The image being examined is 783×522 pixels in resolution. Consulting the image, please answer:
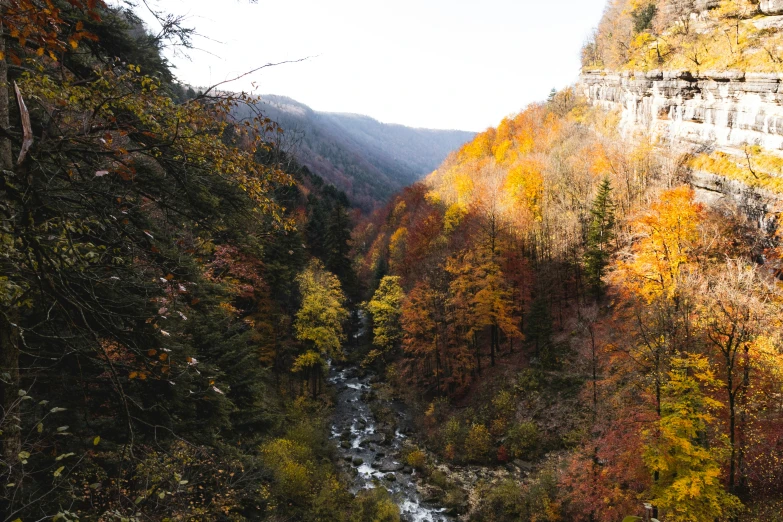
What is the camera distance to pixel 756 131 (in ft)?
72.5

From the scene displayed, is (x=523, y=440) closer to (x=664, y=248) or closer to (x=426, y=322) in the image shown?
(x=426, y=322)

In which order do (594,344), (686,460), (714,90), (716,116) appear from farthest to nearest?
(714,90), (716,116), (594,344), (686,460)

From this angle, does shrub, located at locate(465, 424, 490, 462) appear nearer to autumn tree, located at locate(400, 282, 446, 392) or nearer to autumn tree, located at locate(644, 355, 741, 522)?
autumn tree, located at locate(400, 282, 446, 392)

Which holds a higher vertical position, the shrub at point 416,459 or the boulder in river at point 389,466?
the shrub at point 416,459

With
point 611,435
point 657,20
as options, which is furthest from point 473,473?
point 657,20

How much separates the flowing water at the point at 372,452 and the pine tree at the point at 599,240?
17.4 m

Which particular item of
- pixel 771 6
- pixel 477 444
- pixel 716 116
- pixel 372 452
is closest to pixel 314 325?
pixel 372 452

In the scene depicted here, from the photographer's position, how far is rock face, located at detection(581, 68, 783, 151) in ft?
69.7

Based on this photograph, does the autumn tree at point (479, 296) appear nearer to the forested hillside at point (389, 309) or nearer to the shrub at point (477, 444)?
the forested hillside at point (389, 309)

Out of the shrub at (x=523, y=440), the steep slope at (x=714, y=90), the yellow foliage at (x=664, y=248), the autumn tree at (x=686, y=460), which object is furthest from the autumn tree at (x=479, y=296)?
the steep slope at (x=714, y=90)

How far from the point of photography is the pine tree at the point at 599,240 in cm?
2680

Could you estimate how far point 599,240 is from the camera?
27.2 metres

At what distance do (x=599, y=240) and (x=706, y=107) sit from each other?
12.0 metres

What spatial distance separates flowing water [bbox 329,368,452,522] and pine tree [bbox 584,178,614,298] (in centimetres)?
1740
